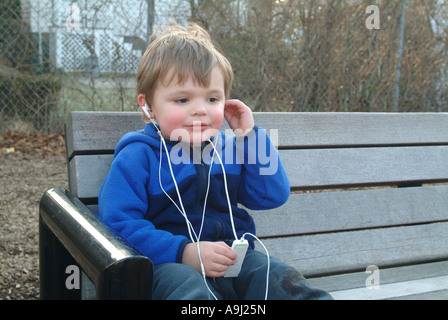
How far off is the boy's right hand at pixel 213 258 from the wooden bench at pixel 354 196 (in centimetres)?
52

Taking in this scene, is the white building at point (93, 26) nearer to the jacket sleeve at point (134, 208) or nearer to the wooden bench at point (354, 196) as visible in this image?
the wooden bench at point (354, 196)

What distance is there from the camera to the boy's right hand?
1.44 metres

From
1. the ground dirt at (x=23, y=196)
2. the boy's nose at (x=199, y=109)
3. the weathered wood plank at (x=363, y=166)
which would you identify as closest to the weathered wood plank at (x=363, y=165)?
the weathered wood plank at (x=363, y=166)

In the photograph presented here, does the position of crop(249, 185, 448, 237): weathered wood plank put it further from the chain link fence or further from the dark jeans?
the chain link fence

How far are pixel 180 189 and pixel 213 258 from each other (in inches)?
12.7

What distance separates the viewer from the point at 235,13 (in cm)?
548

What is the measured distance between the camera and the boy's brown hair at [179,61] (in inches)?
64.1

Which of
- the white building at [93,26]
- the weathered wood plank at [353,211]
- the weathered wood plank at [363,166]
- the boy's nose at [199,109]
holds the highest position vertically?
the white building at [93,26]

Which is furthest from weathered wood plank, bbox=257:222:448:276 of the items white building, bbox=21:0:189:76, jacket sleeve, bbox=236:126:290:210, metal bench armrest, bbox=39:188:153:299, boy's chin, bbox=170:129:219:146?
white building, bbox=21:0:189:76

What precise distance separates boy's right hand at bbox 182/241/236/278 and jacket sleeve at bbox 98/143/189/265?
0.13 feet

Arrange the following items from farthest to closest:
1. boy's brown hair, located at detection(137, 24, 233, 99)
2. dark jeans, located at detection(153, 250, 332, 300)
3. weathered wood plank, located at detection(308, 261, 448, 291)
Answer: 1. weathered wood plank, located at detection(308, 261, 448, 291)
2. boy's brown hair, located at detection(137, 24, 233, 99)
3. dark jeans, located at detection(153, 250, 332, 300)

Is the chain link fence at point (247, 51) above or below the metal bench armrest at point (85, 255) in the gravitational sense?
above

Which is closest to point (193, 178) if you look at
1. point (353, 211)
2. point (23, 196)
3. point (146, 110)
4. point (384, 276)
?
point (146, 110)

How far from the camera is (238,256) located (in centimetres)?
145
